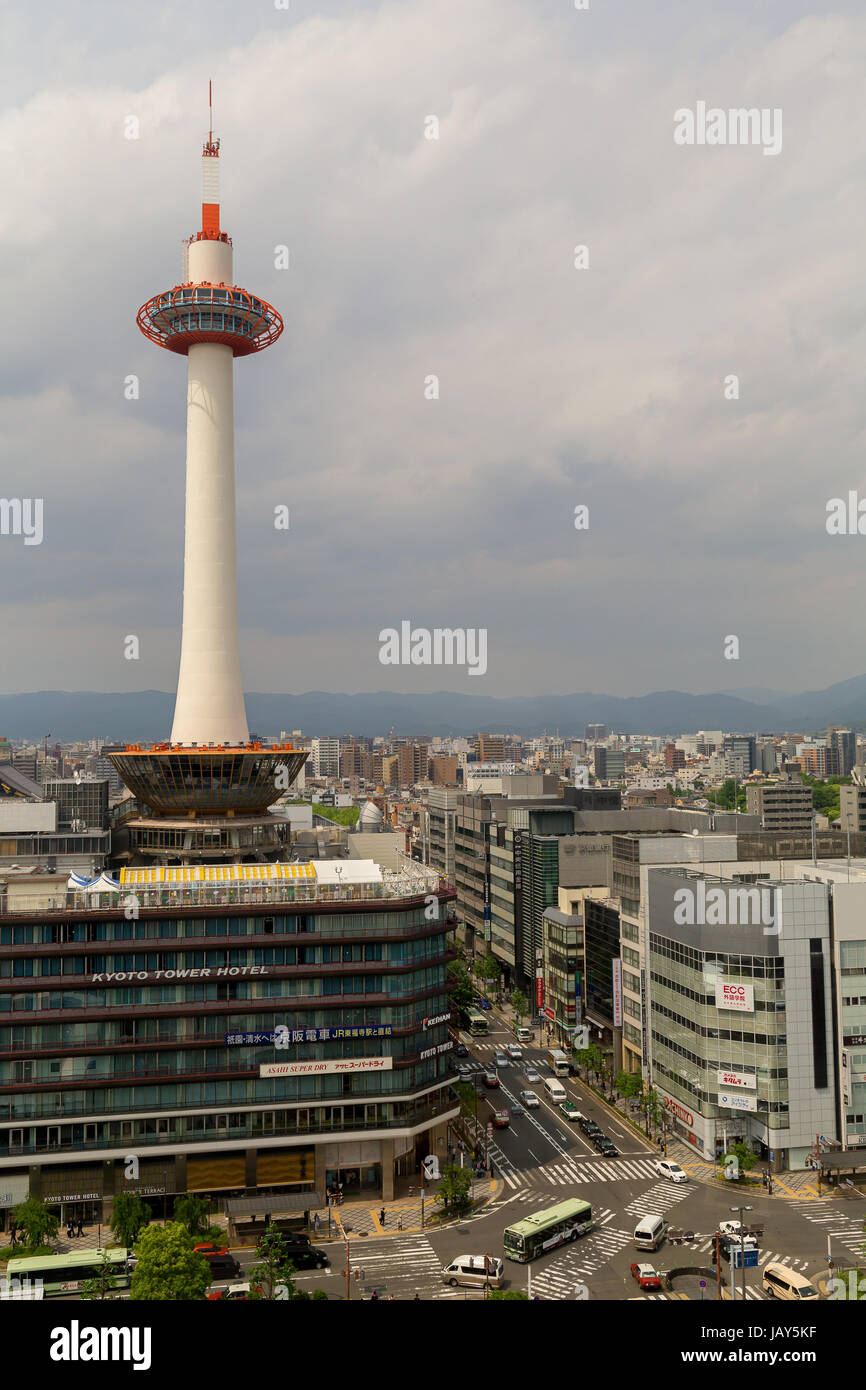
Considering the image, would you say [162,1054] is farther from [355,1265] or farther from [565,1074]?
[565,1074]

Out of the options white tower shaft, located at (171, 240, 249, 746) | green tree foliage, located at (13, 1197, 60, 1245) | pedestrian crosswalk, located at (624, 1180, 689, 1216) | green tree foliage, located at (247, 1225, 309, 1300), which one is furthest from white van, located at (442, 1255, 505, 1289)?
white tower shaft, located at (171, 240, 249, 746)

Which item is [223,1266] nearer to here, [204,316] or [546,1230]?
[546,1230]

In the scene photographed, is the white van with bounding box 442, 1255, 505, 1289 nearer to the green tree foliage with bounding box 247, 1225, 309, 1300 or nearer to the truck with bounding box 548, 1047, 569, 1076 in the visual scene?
the green tree foliage with bounding box 247, 1225, 309, 1300

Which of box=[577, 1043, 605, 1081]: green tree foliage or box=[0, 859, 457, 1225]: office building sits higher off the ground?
box=[0, 859, 457, 1225]: office building

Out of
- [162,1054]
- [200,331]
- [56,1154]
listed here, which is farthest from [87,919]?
[200,331]

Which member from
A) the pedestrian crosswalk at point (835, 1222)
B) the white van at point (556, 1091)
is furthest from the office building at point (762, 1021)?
the white van at point (556, 1091)

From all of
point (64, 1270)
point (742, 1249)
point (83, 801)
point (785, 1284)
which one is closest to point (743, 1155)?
point (742, 1249)

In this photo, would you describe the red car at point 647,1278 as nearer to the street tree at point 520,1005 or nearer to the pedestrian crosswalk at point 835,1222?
the pedestrian crosswalk at point 835,1222
